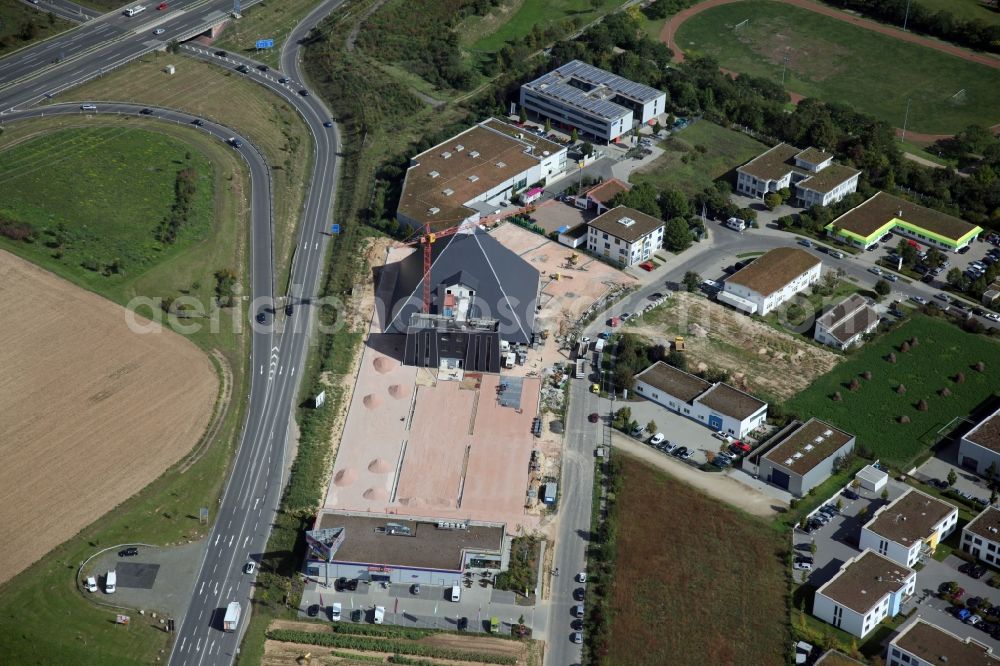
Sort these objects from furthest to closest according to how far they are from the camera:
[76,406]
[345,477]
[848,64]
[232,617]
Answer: [848,64]
[76,406]
[345,477]
[232,617]

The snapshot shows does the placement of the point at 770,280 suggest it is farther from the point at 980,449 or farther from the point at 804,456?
the point at 980,449

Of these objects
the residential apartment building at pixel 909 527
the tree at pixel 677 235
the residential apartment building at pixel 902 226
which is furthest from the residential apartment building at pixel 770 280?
the residential apartment building at pixel 909 527

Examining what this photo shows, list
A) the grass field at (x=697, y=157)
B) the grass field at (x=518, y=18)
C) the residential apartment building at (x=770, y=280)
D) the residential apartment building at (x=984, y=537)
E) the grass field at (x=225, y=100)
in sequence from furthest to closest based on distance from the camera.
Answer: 1. the grass field at (x=518, y=18)
2. the grass field at (x=225, y=100)
3. the grass field at (x=697, y=157)
4. the residential apartment building at (x=770, y=280)
5. the residential apartment building at (x=984, y=537)

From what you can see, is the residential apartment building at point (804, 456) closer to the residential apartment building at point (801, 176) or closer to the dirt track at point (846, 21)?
the residential apartment building at point (801, 176)

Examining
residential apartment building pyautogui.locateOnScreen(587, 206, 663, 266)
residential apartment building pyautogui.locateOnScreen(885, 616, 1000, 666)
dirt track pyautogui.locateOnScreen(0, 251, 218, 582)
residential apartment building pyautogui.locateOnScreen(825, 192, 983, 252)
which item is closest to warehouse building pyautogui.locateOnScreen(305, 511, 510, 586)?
dirt track pyautogui.locateOnScreen(0, 251, 218, 582)

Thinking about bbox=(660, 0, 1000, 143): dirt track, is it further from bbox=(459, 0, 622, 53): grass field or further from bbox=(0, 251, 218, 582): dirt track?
bbox=(0, 251, 218, 582): dirt track

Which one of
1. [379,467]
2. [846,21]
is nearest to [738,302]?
[379,467]
